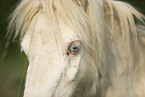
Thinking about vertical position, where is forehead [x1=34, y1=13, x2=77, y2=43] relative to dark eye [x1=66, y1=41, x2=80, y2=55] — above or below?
above

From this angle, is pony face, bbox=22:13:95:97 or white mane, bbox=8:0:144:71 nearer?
pony face, bbox=22:13:95:97

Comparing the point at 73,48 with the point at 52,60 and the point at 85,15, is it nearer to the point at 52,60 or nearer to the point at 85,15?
the point at 52,60

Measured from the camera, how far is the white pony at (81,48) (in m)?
1.21

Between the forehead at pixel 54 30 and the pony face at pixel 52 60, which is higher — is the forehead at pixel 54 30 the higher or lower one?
the higher one

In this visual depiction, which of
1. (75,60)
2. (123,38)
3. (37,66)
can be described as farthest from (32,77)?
(123,38)

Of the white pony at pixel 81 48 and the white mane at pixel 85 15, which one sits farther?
the white mane at pixel 85 15

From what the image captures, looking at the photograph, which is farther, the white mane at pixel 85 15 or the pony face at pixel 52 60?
the white mane at pixel 85 15

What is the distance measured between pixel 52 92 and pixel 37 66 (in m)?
0.20

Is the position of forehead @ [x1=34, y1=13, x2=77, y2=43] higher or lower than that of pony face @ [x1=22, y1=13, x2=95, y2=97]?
higher

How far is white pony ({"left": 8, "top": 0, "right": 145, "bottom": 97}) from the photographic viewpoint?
1207mm

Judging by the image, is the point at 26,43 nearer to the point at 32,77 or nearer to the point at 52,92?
the point at 32,77

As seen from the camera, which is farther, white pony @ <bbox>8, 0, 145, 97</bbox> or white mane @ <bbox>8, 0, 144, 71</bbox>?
white mane @ <bbox>8, 0, 144, 71</bbox>

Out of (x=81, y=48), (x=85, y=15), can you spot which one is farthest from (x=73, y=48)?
(x=85, y=15)

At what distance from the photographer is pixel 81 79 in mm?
1375
